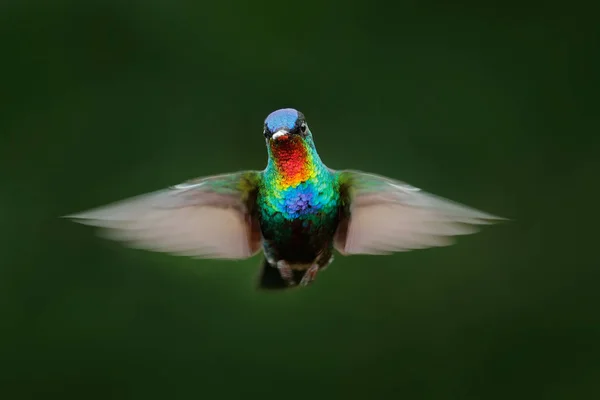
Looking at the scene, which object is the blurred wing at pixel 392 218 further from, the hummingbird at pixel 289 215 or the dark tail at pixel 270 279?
the dark tail at pixel 270 279

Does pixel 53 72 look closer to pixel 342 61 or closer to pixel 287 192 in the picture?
pixel 342 61

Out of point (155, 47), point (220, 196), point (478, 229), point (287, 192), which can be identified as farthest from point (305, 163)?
point (155, 47)

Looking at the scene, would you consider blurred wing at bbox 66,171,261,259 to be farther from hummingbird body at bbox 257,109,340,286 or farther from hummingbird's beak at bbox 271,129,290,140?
hummingbird's beak at bbox 271,129,290,140

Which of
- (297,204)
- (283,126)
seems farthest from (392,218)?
(283,126)

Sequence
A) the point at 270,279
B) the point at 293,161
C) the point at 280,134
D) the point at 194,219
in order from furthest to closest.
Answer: the point at 270,279
the point at 194,219
the point at 293,161
the point at 280,134

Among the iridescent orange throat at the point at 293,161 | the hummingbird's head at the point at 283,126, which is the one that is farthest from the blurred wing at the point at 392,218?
the hummingbird's head at the point at 283,126

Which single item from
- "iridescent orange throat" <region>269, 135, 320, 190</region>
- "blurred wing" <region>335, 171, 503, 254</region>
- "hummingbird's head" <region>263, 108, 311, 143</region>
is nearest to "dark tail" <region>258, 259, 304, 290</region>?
"blurred wing" <region>335, 171, 503, 254</region>

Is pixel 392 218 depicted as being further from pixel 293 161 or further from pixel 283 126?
pixel 283 126

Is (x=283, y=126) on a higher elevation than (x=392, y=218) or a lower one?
higher
